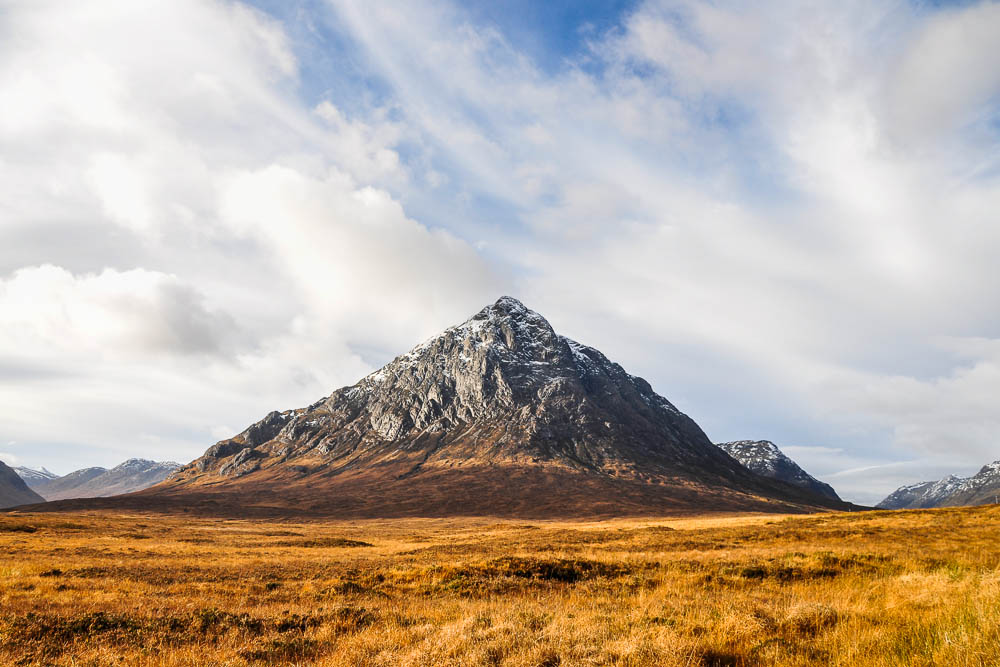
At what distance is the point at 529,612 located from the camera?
1090cm

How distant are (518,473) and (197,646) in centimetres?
15606

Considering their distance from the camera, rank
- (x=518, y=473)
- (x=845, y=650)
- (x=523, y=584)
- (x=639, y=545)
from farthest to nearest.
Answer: (x=518, y=473) < (x=639, y=545) < (x=523, y=584) < (x=845, y=650)

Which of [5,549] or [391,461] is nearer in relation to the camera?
[5,549]

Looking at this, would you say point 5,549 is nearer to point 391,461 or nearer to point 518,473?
point 518,473

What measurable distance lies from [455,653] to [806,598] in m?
9.23

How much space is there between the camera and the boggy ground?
24.5ft

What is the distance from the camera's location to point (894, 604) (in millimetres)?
9766

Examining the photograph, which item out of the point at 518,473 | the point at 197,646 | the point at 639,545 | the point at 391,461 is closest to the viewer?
the point at 197,646

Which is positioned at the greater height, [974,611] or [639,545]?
[974,611]

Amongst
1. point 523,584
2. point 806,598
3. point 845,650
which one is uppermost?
point 845,650

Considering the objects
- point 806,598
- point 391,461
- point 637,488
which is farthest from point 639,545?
point 391,461

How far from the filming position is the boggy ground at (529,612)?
294 inches

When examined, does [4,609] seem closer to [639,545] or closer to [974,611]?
[974,611]

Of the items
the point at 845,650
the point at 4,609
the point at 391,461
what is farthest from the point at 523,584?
the point at 391,461
